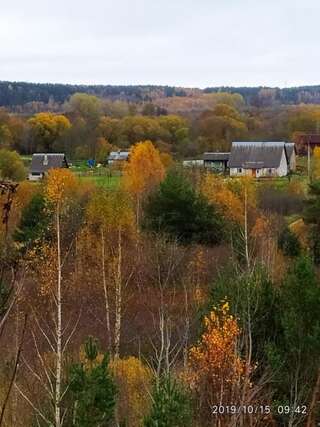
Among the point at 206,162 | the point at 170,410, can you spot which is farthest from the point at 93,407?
the point at 206,162

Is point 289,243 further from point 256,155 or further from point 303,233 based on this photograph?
point 256,155

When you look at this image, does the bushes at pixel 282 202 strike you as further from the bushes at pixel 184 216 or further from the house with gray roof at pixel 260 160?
the house with gray roof at pixel 260 160

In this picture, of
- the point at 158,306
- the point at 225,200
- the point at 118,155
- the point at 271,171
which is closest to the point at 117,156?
the point at 118,155

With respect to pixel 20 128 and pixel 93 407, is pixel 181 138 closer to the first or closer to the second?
pixel 20 128

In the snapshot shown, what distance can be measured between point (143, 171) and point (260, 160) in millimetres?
18616

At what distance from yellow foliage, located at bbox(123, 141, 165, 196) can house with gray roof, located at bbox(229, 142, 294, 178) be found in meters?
14.0

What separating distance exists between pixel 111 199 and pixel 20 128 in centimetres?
4737

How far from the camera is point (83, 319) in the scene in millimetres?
20703

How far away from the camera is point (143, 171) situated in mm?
38656

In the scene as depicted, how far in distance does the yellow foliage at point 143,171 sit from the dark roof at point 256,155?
14.1 meters

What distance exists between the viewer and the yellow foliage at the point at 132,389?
12.3m

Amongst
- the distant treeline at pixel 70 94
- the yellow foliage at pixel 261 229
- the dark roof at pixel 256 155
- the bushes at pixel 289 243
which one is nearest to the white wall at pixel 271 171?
the dark roof at pixel 256 155

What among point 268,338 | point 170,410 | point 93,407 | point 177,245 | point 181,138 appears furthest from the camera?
point 181,138

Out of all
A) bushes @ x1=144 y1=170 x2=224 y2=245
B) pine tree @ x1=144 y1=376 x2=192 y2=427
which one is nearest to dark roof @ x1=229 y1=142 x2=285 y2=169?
bushes @ x1=144 y1=170 x2=224 y2=245
